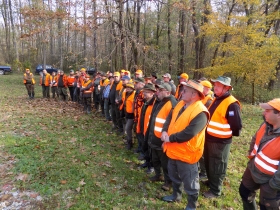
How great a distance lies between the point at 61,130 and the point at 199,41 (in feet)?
55.2

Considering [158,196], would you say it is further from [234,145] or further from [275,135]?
[234,145]

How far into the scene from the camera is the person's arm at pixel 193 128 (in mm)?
2988

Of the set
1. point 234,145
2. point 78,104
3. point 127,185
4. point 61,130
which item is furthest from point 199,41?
point 127,185

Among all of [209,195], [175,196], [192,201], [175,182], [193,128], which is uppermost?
[193,128]

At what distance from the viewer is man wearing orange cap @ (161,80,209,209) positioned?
119 inches

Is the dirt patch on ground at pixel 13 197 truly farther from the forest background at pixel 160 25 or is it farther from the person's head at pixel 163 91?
the forest background at pixel 160 25

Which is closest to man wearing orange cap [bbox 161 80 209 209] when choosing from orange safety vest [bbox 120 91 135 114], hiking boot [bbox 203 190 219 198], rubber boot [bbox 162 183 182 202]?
rubber boot [bbox 162 183 182 202]

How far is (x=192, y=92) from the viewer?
3.08 meters

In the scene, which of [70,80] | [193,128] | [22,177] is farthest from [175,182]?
[70,80]

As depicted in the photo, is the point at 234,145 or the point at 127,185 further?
the point at 234,145

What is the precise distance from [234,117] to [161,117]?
127cm

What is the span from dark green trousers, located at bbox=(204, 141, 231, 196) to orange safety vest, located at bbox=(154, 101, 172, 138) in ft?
3.07

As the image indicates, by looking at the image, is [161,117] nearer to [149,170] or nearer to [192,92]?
[192,92]

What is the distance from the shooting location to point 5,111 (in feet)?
32.1
